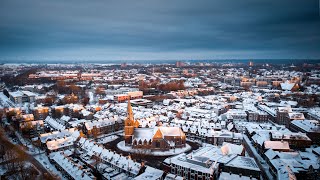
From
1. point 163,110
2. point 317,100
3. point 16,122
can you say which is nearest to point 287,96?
point 317,100

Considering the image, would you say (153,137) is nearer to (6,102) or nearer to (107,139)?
(107,139)

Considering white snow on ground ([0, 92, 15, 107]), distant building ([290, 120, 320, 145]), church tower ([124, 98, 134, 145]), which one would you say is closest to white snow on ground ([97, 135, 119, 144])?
church tower ([124, 98, 134, 145])

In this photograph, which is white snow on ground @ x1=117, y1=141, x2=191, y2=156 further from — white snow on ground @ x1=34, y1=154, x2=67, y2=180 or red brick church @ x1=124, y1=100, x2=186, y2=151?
white snow on ground @ x1=34, y1=154, x2=67, y2=180

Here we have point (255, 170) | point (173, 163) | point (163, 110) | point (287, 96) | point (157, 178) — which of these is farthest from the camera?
point (287, 96)

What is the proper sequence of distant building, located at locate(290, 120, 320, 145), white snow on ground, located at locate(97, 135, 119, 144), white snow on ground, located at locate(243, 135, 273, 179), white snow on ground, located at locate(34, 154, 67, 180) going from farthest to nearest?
distant building, located at locate(290, 120, 320, 145) < white snow on ground, located at locate(97, 135, 119, 144) < white snow on ground, located at locate(243, 135, 273, 179) < white snow on ground, located at locate(34, 154, 67, 180)

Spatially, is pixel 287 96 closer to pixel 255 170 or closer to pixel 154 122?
pixel 154 122

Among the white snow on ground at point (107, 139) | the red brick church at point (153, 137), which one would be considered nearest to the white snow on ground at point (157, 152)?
the red brick church at point (153, 137)

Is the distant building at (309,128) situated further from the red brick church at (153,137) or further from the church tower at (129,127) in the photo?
the church tower at (129,127)

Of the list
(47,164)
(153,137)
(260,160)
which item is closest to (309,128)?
(260,160)
